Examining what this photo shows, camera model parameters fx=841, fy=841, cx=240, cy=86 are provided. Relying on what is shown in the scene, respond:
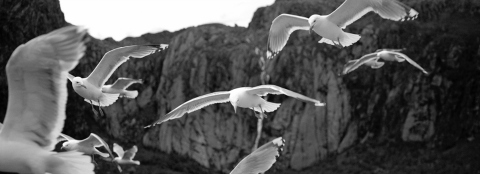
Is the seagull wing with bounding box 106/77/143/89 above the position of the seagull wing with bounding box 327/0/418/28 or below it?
below

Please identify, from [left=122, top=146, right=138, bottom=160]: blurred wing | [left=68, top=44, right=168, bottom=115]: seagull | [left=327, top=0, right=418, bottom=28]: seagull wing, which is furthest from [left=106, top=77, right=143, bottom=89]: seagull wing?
[left=327, top=0, right=418, bottom=28]: seagull wing

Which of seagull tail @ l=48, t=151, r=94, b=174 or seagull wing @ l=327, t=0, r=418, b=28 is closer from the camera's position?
seagull tail @ l=48, t=151, r=94, b=174

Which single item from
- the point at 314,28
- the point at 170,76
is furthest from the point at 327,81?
the point at 314,28

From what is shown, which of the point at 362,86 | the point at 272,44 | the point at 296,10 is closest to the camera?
the point at 272,44

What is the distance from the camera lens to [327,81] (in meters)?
24.6

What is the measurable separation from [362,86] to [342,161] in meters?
2.48

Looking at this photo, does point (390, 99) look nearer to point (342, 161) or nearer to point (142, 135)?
point (342, 161)

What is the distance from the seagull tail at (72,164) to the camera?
7992 mm

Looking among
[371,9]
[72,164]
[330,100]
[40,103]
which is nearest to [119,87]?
[371,9]

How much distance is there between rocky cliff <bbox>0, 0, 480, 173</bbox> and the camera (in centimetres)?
2375

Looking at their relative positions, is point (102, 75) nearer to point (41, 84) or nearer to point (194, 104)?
point (194, 104)

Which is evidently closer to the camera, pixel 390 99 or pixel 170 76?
pixel 390 99

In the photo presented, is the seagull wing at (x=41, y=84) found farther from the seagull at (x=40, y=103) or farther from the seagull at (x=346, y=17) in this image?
the seagull at (x=346, y=17)

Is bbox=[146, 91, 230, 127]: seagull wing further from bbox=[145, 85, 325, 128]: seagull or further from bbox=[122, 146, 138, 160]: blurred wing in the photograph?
bbox=[122, 146, 138, 160]: blurred wing
